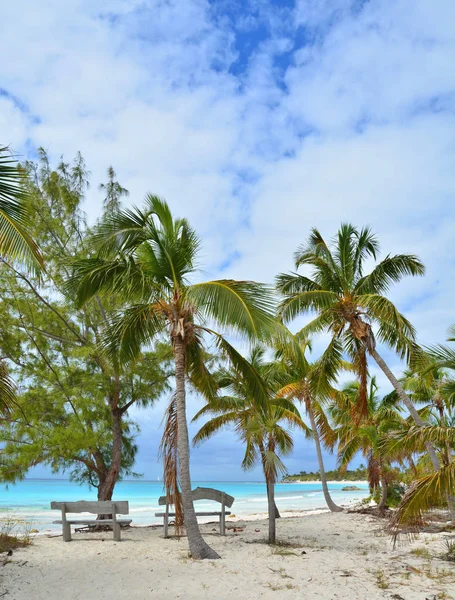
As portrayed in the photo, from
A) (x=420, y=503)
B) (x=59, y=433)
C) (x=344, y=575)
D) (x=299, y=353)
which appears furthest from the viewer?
(x=59, y=433)

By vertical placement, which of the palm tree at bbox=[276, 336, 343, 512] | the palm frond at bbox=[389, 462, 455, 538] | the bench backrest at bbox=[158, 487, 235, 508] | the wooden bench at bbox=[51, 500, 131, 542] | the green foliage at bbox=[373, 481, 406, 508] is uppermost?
the palm tree at bbox=[276, 336, 343, 512]

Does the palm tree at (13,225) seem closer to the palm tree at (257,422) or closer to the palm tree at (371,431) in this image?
the palm tree at (257,422)

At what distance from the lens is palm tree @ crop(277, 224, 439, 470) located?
1326cm

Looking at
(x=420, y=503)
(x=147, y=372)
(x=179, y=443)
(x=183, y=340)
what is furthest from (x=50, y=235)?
(x=420, y=503)

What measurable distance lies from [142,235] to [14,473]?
23.1 feet

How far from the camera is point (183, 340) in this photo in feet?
31.0

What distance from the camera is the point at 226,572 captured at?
742 cm

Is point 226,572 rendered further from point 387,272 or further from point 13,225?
point 387,272

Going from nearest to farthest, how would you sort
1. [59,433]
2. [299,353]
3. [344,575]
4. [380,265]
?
1. [344,575]
2. [299,353]
3. [59,433]
4. [380,265]

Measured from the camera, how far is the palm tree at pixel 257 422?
10516 mm

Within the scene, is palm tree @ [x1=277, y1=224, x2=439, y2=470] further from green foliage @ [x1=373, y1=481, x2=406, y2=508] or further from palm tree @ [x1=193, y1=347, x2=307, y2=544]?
green foliage @ [x1=373, y1=481, x2=406, y2=508]

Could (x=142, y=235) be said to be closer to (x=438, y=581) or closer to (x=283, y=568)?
(x=283, y=568)

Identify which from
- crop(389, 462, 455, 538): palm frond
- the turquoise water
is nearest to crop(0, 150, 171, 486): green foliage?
the turquoise water

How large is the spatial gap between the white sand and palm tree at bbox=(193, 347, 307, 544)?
1.48 metres
